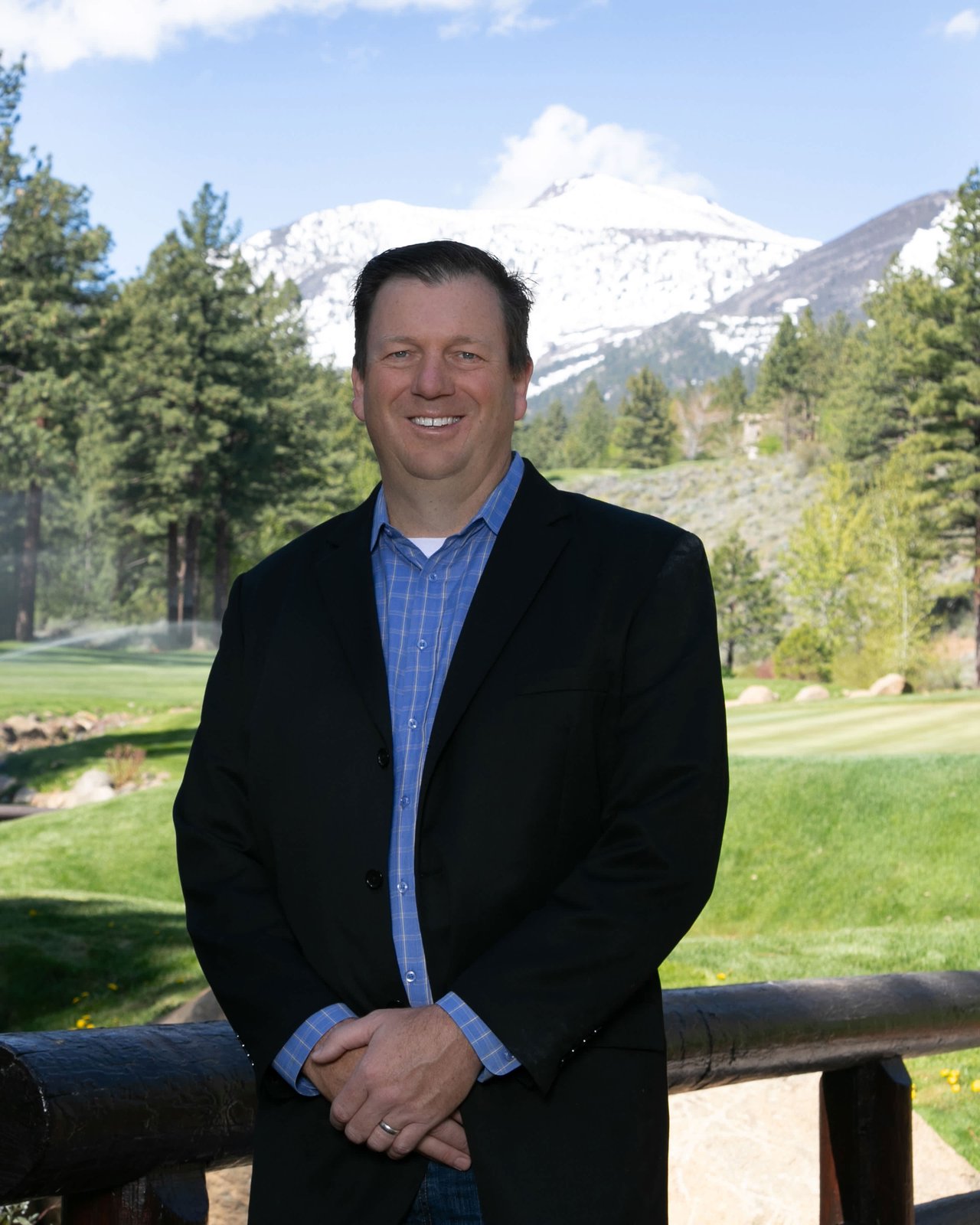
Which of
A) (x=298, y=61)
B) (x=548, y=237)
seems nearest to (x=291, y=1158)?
(x=298, y=61)

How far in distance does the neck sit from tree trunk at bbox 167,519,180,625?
20.9m

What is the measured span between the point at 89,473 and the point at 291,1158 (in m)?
19.9

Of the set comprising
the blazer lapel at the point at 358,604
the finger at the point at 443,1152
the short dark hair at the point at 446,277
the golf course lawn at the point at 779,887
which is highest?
the short dark hair at the point at 446,277

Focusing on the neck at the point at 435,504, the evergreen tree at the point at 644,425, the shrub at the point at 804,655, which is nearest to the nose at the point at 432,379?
the neck at the point at 435,504

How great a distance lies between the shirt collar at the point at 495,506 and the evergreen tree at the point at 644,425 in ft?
129

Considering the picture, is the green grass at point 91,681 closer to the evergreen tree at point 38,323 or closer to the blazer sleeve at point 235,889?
the evergreen tree at point 38,323

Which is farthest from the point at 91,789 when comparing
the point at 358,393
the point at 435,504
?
the point at 435,504

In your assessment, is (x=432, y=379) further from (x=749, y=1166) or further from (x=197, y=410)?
(x=197, y=410)

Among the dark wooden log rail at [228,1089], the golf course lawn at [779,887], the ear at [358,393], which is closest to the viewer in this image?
the dark wooden log rail at [228,1089]

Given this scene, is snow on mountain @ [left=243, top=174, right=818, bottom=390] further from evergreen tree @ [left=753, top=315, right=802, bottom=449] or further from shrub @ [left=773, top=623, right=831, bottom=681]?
shrub @ [left=773, top=623, right=831, bottom=681]

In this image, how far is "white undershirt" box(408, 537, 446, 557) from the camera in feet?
5.64

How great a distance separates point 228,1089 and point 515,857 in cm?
40

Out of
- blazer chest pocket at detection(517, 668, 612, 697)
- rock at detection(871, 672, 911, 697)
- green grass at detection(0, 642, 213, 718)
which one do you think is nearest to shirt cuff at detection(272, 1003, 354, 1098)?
blazer chest pocket at detection(517, 668, 612, 697)

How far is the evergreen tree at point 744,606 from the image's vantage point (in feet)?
75.8
